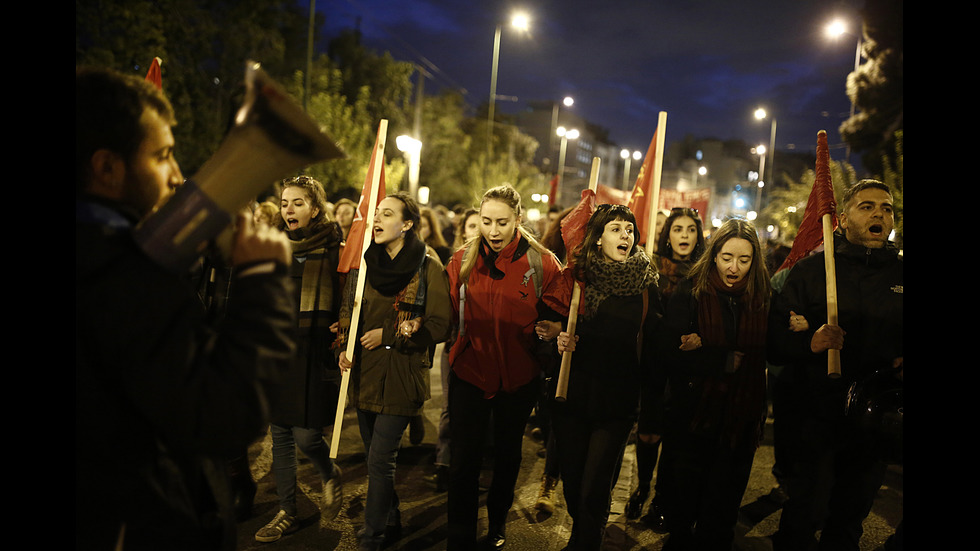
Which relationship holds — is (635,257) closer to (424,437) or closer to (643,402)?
(643,402)

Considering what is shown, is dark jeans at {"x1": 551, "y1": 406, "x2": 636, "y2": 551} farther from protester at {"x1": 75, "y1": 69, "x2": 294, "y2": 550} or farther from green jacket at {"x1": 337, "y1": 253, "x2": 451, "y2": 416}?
protester at {"x1": 75, "y1": 69, "x2": 294, "y2": 550}

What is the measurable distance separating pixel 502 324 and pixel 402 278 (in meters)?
0.71

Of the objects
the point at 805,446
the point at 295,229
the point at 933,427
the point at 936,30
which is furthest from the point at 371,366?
the point at 936,30

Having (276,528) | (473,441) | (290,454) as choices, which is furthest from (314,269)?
(276,528)

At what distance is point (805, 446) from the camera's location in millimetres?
3381

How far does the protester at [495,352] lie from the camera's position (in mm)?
3590

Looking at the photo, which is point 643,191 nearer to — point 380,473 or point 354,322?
point 354,322

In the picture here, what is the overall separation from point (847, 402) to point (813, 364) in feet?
1.01

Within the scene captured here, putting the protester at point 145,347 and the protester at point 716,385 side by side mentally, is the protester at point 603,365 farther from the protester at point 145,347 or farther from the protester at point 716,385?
the protester at point 145,347

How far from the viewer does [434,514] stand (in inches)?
175

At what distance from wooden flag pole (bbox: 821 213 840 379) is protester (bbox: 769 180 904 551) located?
0.18 feet

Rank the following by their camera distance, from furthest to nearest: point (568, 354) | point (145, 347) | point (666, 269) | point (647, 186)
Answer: point (666, 269) < point (647, 186) < point (568, 354) < point (145, 347)

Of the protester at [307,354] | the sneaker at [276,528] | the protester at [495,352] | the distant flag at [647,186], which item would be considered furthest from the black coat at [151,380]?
the distant flag at [647,186]

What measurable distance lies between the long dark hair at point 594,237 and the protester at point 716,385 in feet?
1.89
